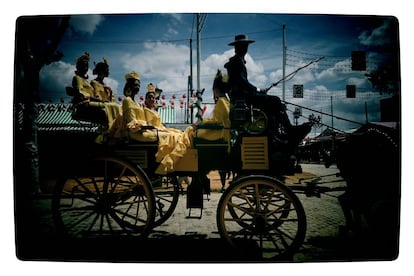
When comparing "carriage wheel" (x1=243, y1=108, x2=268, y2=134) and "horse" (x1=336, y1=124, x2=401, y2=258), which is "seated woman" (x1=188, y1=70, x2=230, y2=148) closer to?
"carriage wheel" (x1=243, y1=108, x2=268, y2=134)

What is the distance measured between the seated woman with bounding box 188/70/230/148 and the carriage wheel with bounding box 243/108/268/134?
0.75ft

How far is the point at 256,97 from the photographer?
10.8 ft

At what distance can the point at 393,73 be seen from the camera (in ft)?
11.1

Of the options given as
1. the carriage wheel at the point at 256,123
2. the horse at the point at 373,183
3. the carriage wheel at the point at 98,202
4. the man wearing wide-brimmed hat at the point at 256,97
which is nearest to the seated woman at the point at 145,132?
the carriage wheel at the point at 98,202

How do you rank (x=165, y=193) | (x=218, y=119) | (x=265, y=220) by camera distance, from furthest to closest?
(x=165, y=193), (x=218, y=119), (x=265, y=220)

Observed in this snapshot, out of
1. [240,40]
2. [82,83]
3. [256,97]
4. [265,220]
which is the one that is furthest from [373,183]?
[82,83]


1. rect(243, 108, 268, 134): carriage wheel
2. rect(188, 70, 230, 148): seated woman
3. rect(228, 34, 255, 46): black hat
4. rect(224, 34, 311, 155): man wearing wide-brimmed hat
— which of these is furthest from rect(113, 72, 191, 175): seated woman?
rect(228, 34, 255, 46): black hat

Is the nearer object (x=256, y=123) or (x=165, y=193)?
(x=256, y=123)

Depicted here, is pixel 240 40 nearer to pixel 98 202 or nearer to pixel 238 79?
pixel 238 79

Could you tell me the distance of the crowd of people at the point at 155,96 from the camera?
330cm

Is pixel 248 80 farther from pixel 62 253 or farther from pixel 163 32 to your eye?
pixel 62 253

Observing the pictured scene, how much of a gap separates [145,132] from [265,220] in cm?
160

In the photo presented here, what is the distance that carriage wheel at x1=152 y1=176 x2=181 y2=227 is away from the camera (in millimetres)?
3488

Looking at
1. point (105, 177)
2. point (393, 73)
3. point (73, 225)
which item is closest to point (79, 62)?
point (105, 177)
